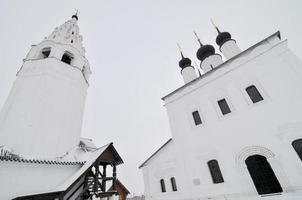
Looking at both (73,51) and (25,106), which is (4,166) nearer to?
(25,106)

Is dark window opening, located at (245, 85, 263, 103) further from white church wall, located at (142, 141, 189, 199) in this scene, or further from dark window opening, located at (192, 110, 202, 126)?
white church wall, located at (142, 141, 189, 199)

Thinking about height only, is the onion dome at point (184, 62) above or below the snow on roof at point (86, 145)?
above

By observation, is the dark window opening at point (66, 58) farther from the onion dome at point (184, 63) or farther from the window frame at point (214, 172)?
the window frame at point (214, 172)

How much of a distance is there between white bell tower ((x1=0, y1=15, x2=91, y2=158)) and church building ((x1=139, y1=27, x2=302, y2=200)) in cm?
721

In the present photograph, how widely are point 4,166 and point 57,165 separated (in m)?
2.07

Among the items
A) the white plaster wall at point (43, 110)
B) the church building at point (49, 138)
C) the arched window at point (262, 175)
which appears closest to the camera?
the church building at point (49, 138)

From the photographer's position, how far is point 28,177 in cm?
703

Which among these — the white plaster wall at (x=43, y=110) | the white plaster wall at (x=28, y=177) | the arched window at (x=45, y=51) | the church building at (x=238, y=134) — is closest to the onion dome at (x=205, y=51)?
the church building at (x=238, y=134)

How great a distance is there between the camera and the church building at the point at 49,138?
6781mm

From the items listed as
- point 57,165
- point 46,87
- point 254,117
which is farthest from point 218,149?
point 46,87

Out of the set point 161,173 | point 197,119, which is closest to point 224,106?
point 197,119

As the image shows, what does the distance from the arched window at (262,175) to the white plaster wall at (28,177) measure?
9589 mm

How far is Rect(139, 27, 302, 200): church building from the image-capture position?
7.92 m

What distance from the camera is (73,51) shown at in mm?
13406
